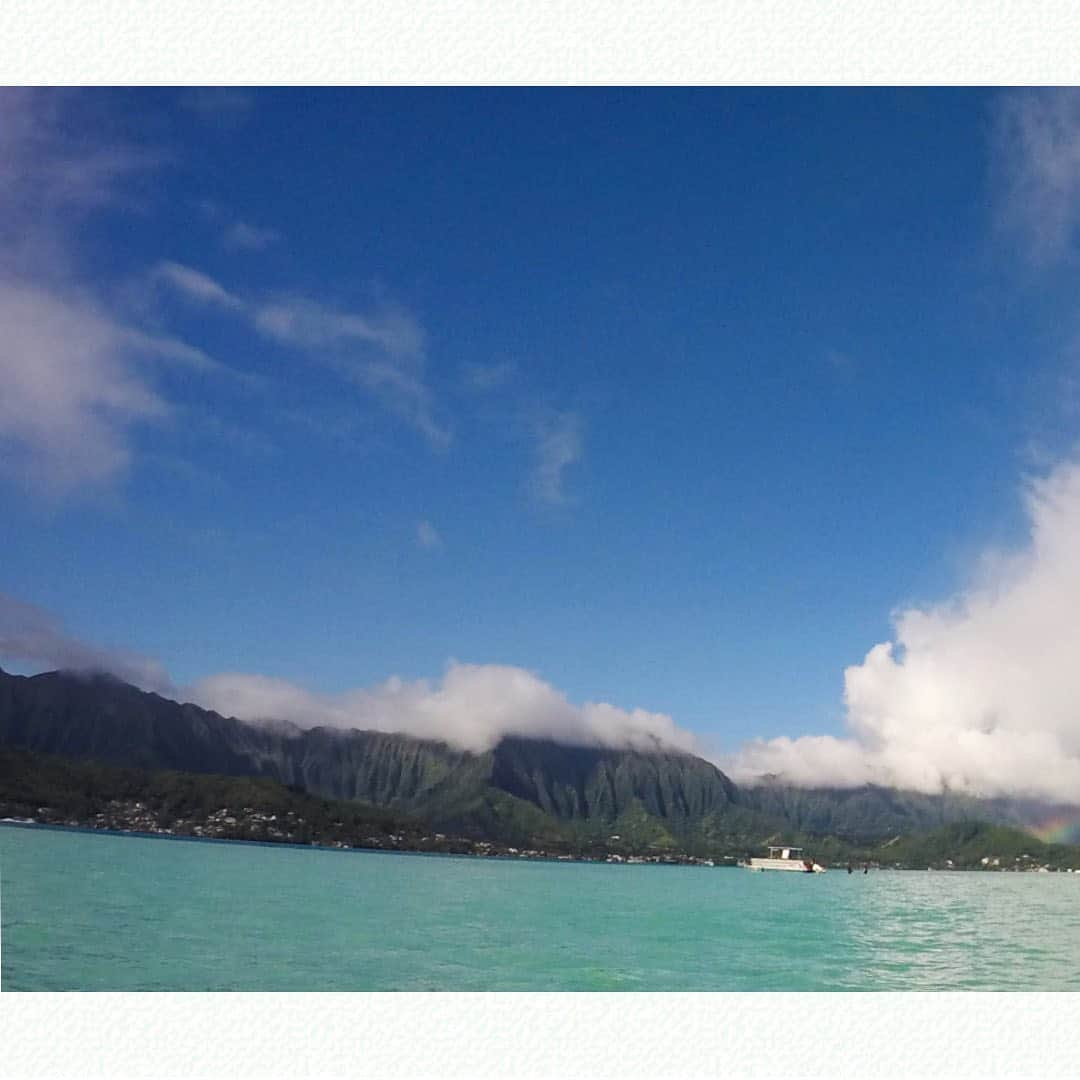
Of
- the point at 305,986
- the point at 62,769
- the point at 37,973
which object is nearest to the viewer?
the point at 37,973

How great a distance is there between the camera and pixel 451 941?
33.9m

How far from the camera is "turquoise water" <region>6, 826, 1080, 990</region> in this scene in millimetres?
24422

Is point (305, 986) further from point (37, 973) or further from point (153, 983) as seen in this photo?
point (37, 973)

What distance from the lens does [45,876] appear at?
5262 cm

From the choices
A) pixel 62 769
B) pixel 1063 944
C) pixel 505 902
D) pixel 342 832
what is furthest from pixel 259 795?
pixel 1063 944

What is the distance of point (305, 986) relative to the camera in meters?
22.9

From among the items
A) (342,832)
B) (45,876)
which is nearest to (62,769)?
(342,832)

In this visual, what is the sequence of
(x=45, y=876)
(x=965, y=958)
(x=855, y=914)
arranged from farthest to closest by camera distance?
(x=855, y=914) → (x=45, y=876) → (x=965, y=958)

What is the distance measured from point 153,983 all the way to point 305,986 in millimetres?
3462

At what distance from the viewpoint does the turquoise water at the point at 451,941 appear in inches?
961
